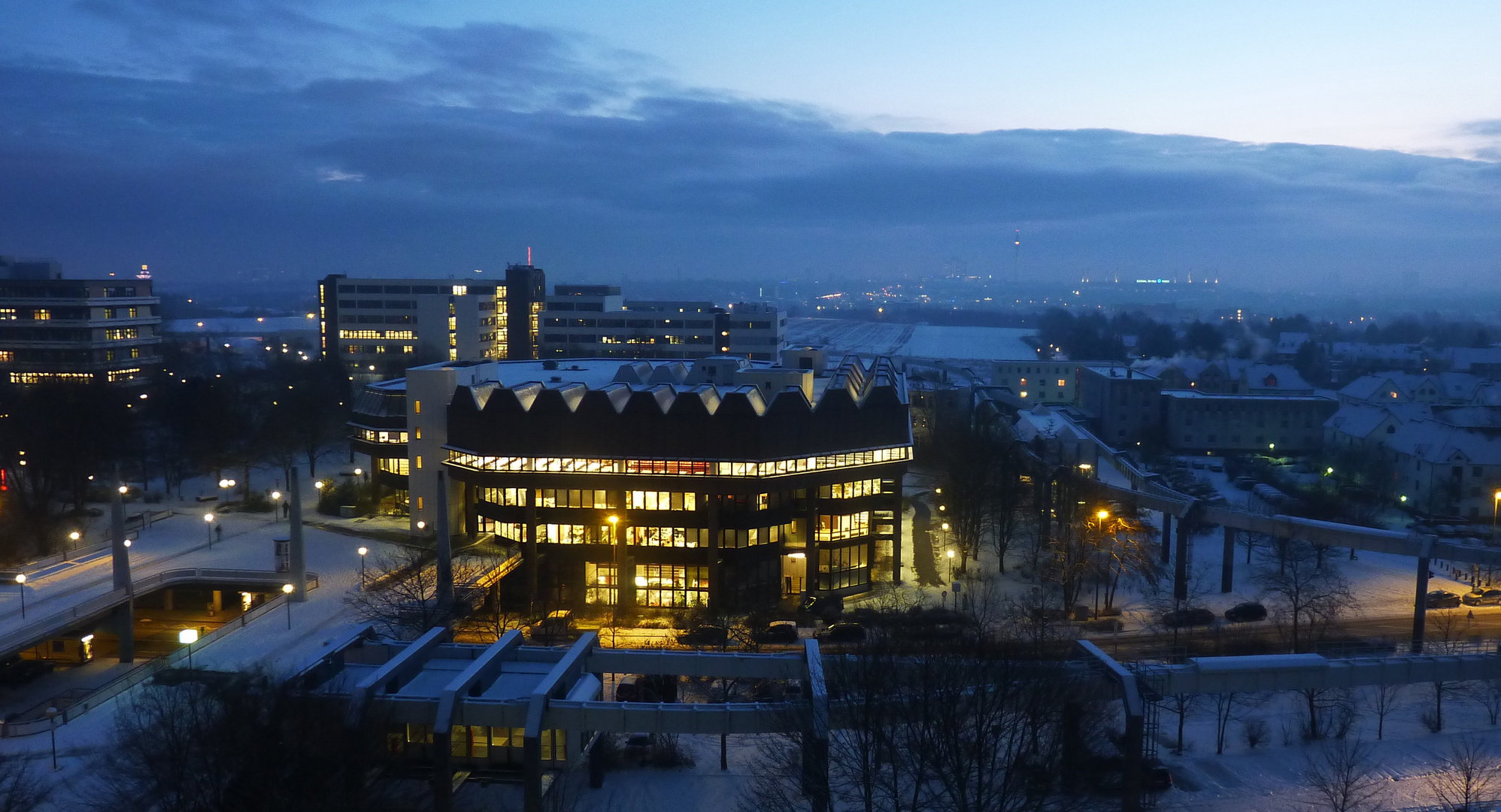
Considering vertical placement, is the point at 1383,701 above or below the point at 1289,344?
below

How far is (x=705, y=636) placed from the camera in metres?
30.4

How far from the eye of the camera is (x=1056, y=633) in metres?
30.0

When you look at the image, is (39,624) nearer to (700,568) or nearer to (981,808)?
(700,568)

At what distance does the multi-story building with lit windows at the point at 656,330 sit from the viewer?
91125 millimetres

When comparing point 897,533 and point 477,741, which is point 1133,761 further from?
point 897,533

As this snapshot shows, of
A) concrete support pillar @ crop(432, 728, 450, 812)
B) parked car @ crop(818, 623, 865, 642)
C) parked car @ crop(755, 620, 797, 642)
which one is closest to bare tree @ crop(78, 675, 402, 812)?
concrete support pillar @ crop(432, 728, 450, 812)

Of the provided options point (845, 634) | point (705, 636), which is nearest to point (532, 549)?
point (705, 636)

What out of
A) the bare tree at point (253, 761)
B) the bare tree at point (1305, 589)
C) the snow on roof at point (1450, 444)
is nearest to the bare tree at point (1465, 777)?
the bare tree at point (1305, 589)

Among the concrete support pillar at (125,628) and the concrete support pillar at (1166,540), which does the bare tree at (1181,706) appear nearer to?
the concrete support pillar at (1166,540)

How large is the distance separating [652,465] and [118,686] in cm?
1700

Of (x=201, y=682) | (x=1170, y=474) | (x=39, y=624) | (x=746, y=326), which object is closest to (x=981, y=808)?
(x=201, y=682)

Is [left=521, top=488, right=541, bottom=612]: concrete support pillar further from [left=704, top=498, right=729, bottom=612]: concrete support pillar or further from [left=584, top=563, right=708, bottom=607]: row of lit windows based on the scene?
[left=704, top=498, right=729, bottom=612]: concrete support pillar

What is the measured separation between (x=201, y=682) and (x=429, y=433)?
17418 millimetres

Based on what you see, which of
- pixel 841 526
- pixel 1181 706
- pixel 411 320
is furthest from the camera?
pixel 411 320
